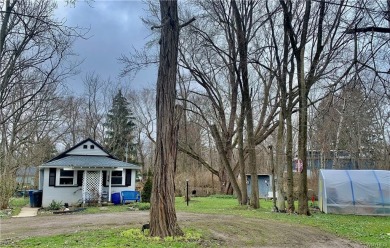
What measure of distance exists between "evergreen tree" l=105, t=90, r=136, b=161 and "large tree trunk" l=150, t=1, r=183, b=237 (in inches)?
1239

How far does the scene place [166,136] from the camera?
8438 mm

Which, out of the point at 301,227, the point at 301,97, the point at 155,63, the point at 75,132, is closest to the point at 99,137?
the point at 75,132

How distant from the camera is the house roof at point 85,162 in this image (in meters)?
20.3

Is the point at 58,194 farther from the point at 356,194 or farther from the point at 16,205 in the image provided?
the point at 356,194

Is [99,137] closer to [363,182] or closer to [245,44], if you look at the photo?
[245,44]

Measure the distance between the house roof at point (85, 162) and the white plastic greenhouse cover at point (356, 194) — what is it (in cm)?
1184

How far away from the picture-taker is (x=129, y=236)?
805 centimetres

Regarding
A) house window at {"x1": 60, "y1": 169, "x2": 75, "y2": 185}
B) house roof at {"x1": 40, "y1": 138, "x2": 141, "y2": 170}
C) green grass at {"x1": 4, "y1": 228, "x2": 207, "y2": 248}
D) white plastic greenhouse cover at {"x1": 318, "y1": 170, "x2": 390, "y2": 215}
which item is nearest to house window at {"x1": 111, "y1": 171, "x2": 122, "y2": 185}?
house roof at {"x1": 40, "y1": 138, "x2": 141, "y2": 170}

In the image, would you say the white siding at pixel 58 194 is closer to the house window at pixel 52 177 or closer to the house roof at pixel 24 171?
the house window at pixel 52 177

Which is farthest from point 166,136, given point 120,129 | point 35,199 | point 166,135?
point 120,129

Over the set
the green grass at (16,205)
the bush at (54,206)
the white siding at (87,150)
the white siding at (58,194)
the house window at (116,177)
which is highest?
the white siding at (87,150)

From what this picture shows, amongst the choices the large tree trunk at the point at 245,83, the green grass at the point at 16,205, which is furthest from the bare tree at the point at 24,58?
the large tree trunk at the point at 245,83

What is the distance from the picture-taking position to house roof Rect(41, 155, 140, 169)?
2033 centimetres

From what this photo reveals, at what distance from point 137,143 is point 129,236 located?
33988 mm
